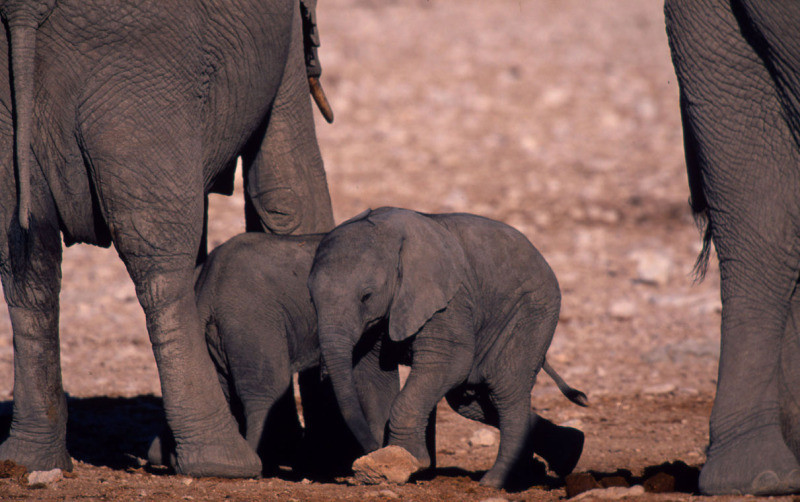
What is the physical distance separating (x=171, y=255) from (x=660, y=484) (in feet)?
5.57

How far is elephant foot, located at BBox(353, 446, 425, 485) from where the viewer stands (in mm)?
3330

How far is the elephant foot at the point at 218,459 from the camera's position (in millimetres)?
3623

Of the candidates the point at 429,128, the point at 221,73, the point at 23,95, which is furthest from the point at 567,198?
the point at 23,95

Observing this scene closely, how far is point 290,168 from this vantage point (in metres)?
4.38

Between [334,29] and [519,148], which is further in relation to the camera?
[334,29]

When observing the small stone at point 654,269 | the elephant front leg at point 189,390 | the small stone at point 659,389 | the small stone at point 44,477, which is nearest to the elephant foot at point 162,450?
the elephant front leg at point 189,390

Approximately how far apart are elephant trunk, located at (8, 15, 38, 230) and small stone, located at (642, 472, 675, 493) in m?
2.03

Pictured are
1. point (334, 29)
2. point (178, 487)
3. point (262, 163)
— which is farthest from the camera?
point (334, 29)

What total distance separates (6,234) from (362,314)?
1158 mm

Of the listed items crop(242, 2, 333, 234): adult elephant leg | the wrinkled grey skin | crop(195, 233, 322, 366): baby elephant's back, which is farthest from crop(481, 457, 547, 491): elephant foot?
crop(242, 2, 333, 234): adult elephant leg

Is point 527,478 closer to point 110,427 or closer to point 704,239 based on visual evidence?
point 704,239

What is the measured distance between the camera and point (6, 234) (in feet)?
11.4

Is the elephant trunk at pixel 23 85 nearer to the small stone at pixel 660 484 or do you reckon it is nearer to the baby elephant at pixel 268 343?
the baby elephant at pixel 268 343

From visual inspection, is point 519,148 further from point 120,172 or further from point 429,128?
point 120,172
